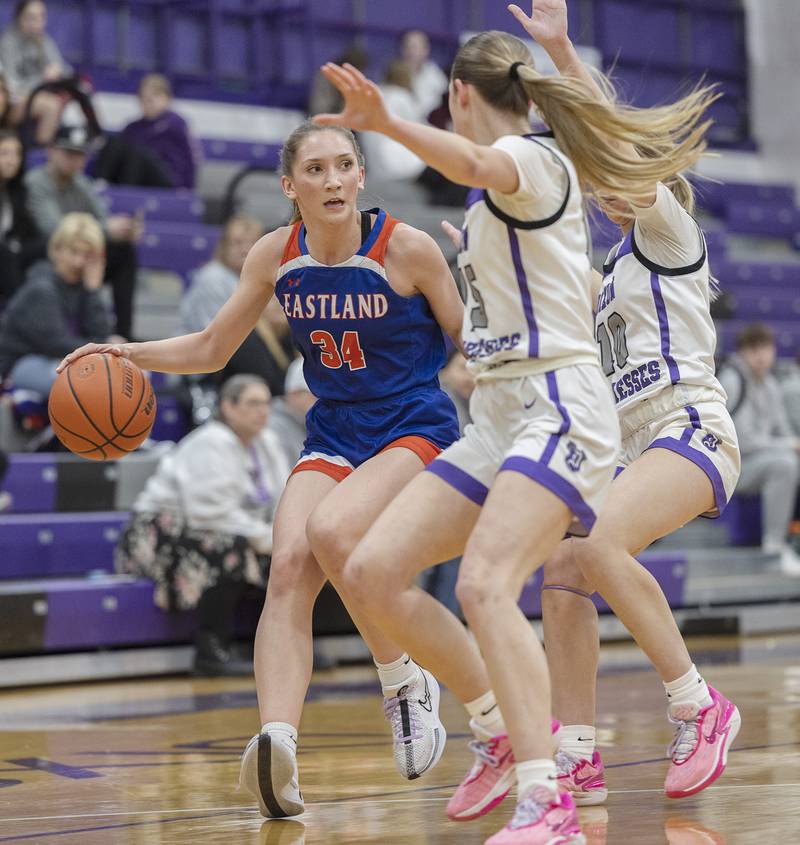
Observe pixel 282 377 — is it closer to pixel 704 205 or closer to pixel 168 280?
pixel 168 280

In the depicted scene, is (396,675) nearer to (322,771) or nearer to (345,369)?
(322,771)

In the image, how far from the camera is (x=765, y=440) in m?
10.1

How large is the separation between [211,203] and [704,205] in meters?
5.83

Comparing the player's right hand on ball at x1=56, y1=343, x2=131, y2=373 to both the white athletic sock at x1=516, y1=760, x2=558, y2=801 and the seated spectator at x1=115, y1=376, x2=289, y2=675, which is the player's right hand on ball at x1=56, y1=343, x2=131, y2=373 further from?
the seated spectator at x1=115, y1=376, x2=289, y2=675

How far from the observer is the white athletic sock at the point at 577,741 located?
3.97 meters

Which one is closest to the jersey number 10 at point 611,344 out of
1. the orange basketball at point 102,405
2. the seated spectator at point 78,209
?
the orange basketball at point 102,405

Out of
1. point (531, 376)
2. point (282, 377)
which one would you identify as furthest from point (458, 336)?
point (282, 377)

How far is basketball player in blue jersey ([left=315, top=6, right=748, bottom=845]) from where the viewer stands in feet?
10.4

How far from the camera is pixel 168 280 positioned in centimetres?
1078

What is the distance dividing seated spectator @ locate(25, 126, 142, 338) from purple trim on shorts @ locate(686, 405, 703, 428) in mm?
5513

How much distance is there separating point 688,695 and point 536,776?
1.02 meters

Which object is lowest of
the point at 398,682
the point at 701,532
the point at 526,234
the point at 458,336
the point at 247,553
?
the point at 701,532

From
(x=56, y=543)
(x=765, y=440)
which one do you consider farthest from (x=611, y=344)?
(x=765, y=440)

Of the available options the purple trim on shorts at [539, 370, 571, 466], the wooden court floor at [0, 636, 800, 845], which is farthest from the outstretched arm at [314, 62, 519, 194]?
the wooden court floor at [0, 636, 800, 845]
